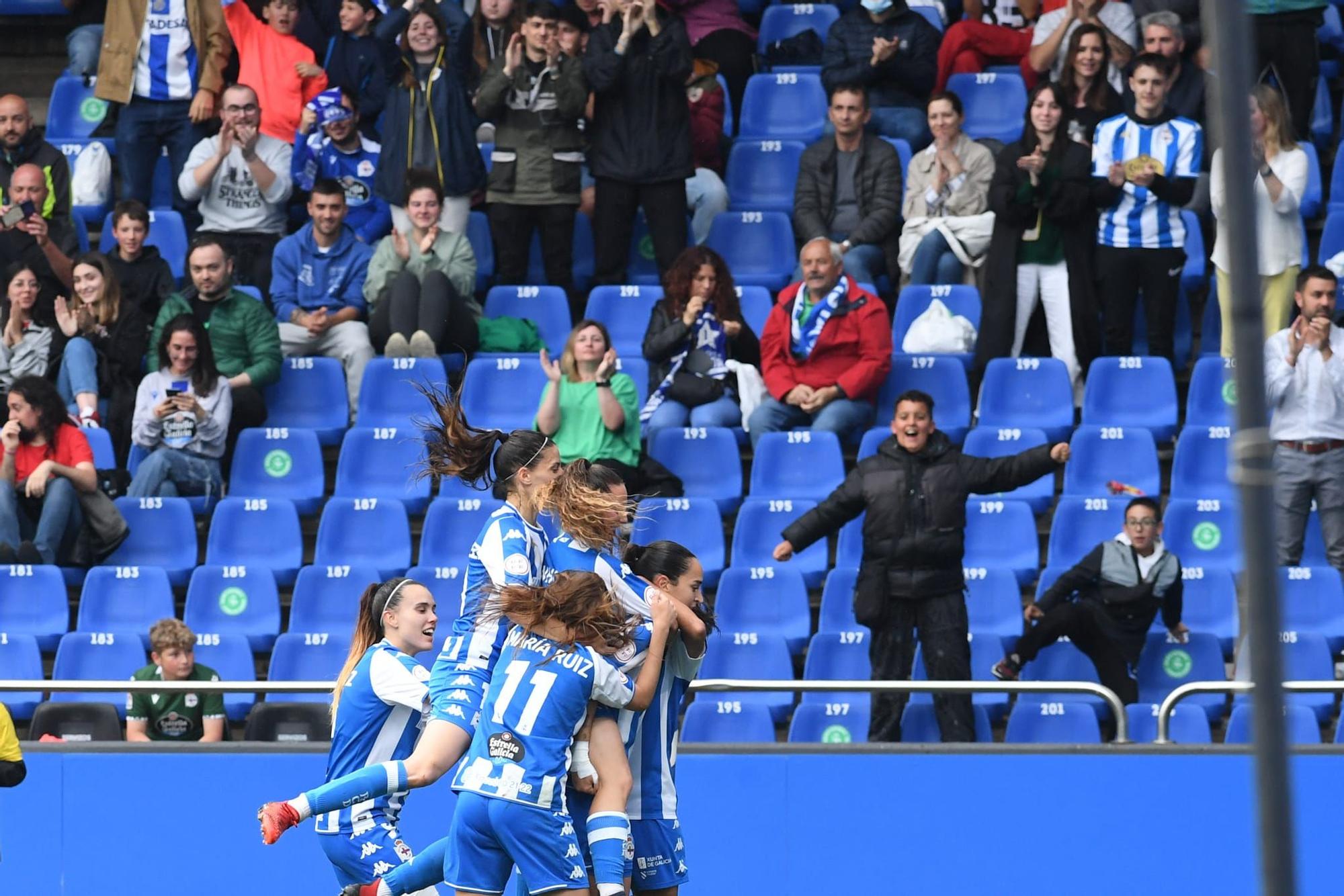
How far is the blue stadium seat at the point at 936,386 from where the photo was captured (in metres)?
12.6

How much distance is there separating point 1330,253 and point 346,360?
20.1 ft

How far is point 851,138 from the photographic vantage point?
13438 mm

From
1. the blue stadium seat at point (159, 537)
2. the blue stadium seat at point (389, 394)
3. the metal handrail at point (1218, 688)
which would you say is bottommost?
the metal handrail at point (1218, 688)

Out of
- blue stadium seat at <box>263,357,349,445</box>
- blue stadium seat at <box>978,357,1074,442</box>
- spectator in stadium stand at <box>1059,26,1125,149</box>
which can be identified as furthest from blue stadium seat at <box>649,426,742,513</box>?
spectator in stadium stand at <box>1059,26,1125,149</box>

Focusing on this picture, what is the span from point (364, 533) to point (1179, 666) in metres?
4.64

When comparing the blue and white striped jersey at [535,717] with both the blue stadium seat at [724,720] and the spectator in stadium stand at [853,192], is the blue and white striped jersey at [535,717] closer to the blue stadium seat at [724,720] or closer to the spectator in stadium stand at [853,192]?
the blue stadium seat at [724,720]

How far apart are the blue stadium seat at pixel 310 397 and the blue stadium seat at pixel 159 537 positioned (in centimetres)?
111

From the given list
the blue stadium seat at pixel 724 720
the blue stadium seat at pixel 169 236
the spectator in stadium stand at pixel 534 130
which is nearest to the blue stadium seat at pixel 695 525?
the blue stadium seat at pixel 724 720

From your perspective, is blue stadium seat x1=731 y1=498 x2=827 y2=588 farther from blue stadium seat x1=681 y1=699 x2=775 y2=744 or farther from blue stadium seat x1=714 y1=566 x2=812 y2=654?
blue stadium seat x1=681 y1=699 x2=775 y2=744

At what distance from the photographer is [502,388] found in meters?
13.2

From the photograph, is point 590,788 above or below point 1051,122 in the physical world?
below

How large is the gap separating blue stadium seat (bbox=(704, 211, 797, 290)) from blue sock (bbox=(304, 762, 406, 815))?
6.98 metres

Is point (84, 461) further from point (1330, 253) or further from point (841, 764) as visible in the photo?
point (1330, 253)

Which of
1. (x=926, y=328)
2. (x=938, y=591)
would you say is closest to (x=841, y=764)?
(x=938, y=591)
